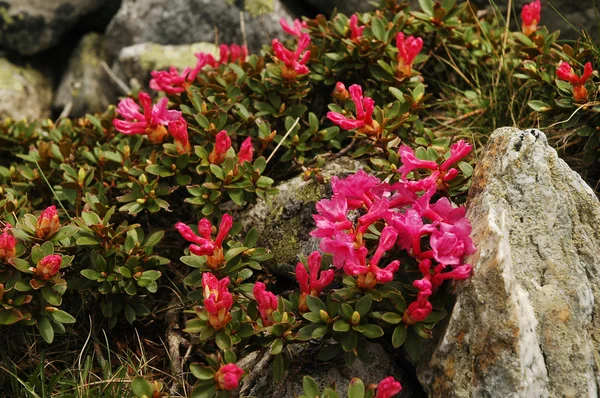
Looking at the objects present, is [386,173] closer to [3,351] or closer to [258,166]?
[258,166]

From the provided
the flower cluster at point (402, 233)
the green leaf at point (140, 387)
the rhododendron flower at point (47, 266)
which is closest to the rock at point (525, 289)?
the flower cluster at point (402, 233)

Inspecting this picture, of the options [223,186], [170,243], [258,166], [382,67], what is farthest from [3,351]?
[382,67]

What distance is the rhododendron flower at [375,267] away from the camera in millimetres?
2086

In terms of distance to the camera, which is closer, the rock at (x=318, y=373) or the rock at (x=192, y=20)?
the rock at (x=318, y=373)

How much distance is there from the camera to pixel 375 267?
210 cm

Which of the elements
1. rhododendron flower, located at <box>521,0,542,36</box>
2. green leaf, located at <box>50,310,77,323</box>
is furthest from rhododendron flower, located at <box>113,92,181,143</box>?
rhododendron flower, located at <box>521,0,542,36</box>

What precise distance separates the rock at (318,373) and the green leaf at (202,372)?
0.23 meters

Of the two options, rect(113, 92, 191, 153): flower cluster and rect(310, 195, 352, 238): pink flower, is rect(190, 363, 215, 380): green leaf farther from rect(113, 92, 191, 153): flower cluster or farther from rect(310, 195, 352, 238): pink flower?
rect(113, 92, 191, 153): flower cluster

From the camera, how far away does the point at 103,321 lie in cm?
274

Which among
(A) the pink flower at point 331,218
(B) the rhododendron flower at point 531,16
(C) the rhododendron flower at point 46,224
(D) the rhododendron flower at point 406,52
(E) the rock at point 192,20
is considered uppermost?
(B) the rhododendron flower at point 531,16

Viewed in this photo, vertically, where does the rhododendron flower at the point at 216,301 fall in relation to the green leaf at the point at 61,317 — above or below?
above

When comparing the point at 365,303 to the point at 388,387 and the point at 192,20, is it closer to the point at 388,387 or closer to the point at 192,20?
the point at 388,387

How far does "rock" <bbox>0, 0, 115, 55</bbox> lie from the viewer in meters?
4.50

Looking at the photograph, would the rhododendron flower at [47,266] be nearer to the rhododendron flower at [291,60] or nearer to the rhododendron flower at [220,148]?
the rhododendron flower at [220,148]
